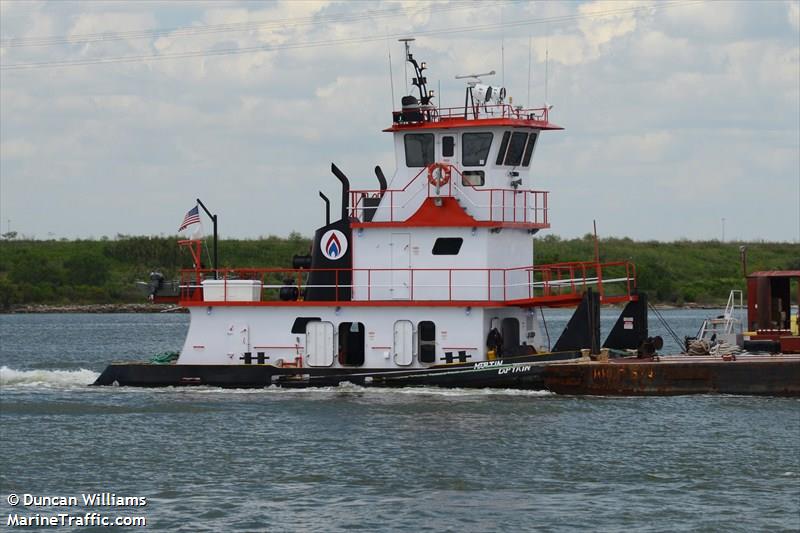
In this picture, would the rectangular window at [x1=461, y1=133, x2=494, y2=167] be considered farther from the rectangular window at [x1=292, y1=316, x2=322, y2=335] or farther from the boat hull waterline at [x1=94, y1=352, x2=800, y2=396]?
the rectangular window at [x1=292, y1=316, x2=322, y2=335]

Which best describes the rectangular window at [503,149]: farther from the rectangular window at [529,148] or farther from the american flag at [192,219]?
the american flag at [192,219]

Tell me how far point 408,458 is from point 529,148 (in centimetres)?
1103

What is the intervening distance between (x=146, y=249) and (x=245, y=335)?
6647 centimetres

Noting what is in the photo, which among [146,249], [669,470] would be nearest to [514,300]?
[669,470]

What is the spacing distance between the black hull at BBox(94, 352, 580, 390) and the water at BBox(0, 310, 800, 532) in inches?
10.5

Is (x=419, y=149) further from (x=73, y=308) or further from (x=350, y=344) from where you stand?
(x=73, y=308)

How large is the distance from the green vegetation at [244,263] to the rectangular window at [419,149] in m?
55.3

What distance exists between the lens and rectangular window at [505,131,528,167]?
34.3 m

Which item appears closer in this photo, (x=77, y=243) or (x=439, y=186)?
(x=439, y=186)

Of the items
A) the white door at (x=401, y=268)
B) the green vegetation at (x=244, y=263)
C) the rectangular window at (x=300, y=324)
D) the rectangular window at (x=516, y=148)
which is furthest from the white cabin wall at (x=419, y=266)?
the green vegetation at (x=244, y=263)

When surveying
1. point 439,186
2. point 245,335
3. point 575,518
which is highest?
point 439,186

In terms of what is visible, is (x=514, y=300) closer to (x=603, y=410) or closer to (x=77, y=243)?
(x=603, y=410)

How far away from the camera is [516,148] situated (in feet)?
113

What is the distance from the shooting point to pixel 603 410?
3152 cm
